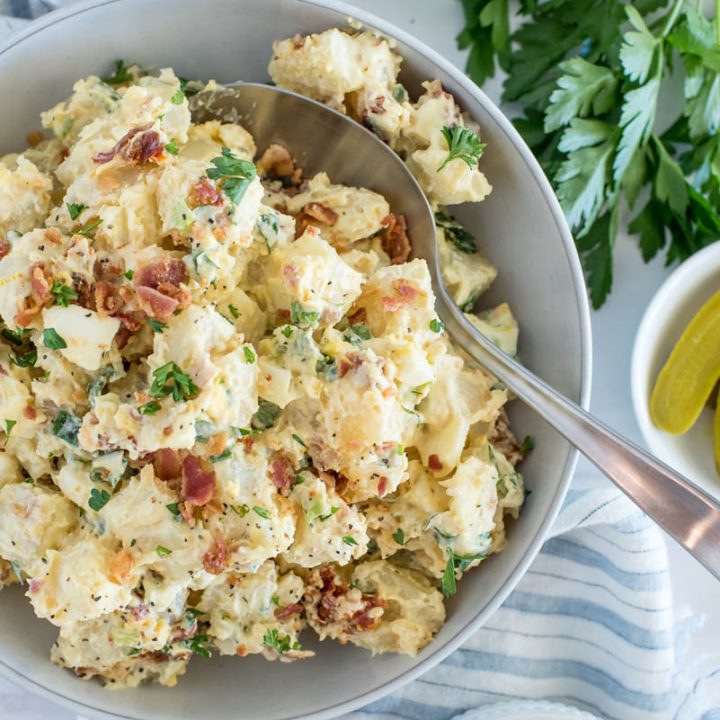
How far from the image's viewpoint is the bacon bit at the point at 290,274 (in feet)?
5.77

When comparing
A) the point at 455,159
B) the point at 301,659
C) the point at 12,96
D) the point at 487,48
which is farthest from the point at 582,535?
the point at 12,96

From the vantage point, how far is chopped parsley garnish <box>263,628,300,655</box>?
2.02 meters

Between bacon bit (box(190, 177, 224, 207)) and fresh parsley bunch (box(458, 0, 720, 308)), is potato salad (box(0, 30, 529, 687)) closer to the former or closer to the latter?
bacon bit (box(190, 177, 224, 207))

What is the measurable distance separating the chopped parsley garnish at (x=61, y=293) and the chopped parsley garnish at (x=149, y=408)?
0.24m

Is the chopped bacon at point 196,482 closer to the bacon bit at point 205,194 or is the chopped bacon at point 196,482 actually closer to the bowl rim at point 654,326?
the bacon bit at point 205,194

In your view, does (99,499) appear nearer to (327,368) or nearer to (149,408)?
(149,408)

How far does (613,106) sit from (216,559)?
1.46m

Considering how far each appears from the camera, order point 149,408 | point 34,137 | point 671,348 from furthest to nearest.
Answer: point 671,348 < point 34,137 < point 149,408

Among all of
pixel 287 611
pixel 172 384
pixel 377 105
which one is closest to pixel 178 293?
pixel 172 384

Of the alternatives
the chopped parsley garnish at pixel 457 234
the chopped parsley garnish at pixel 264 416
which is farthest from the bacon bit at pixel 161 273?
the chopped parsley garnish at pixel 457 234

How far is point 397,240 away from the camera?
2.10 metres

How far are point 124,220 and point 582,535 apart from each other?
4.69 feet

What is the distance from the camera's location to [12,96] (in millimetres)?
2074

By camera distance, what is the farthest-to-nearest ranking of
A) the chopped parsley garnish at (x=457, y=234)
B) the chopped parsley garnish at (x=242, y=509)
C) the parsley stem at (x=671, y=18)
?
the parsley stem at (x=671, y=18) → the chopped parsley garnish at (x=457, y=234) → the chopped parsley garnish at (x=242, y=509)
